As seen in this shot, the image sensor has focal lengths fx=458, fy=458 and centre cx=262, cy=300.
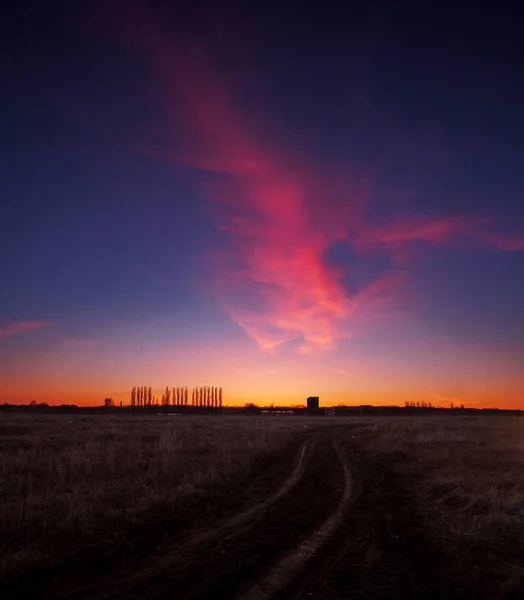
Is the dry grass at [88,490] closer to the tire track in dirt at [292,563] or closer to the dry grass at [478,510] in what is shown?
the tire track in dirt at [292,563]

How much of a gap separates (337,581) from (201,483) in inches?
360

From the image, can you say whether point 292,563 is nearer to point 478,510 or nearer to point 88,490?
point 478,510

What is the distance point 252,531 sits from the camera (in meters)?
10.4

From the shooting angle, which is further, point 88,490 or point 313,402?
point 313,402

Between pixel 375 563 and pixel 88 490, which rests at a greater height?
pixel 88 490

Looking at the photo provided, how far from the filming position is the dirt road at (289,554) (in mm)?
7109

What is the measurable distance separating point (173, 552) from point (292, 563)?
2456 mm

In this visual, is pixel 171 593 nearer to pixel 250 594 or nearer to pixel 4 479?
pixel 250 594

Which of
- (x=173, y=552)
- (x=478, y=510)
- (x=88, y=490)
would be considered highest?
(x=88, y=490)

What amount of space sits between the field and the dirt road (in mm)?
37

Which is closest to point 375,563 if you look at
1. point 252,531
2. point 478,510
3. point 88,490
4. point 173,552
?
point 252,531

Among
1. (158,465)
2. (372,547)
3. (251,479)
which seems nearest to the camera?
(372,547)

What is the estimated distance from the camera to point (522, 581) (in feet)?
24.8

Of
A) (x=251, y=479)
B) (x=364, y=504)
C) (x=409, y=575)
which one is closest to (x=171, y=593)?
(x=409, y=575)
